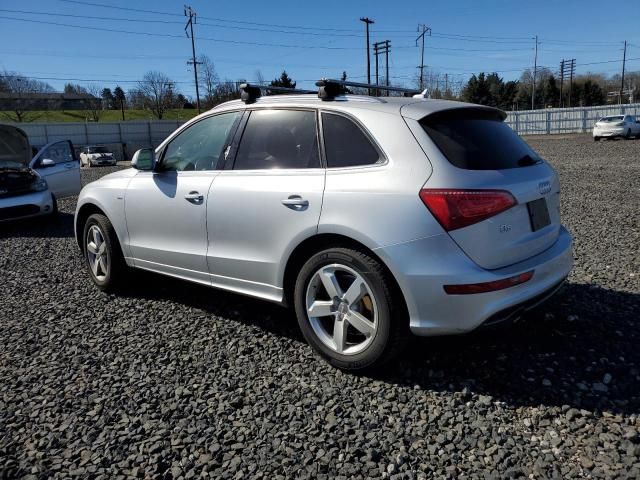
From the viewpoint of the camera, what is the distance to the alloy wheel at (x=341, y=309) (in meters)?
3.12

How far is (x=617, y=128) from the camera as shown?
2934 cm

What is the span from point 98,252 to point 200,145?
1725mm

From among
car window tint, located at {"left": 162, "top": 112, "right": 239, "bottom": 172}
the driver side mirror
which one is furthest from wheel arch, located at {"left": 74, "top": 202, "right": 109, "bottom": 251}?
car window tint, located at {"left": 162, "top": 112, "right": 239, "bottom": 172}

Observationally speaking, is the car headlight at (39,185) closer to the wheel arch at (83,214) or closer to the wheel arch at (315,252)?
the wheel arch at (83,214)

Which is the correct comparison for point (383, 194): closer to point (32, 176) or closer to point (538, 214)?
point (538, 214)

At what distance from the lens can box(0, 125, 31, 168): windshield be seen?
10.7 meters

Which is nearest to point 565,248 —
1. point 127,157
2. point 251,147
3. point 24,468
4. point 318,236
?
point 318,236

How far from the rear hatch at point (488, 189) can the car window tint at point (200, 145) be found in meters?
1.68

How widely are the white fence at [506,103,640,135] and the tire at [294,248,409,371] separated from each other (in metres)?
43.4

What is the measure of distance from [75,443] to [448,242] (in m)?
2.21

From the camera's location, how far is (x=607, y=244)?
6.10 meters

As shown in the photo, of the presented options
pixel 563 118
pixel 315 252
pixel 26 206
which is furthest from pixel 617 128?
pixel 315 252

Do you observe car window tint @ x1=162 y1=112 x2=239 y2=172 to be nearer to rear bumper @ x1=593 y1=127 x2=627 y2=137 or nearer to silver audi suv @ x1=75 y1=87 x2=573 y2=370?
silver audi suv @ x1=75 y1=87 x2=573 y2=370

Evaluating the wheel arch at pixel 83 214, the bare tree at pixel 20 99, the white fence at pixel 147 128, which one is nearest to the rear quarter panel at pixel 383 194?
the wheel arch at pixel 83 214
